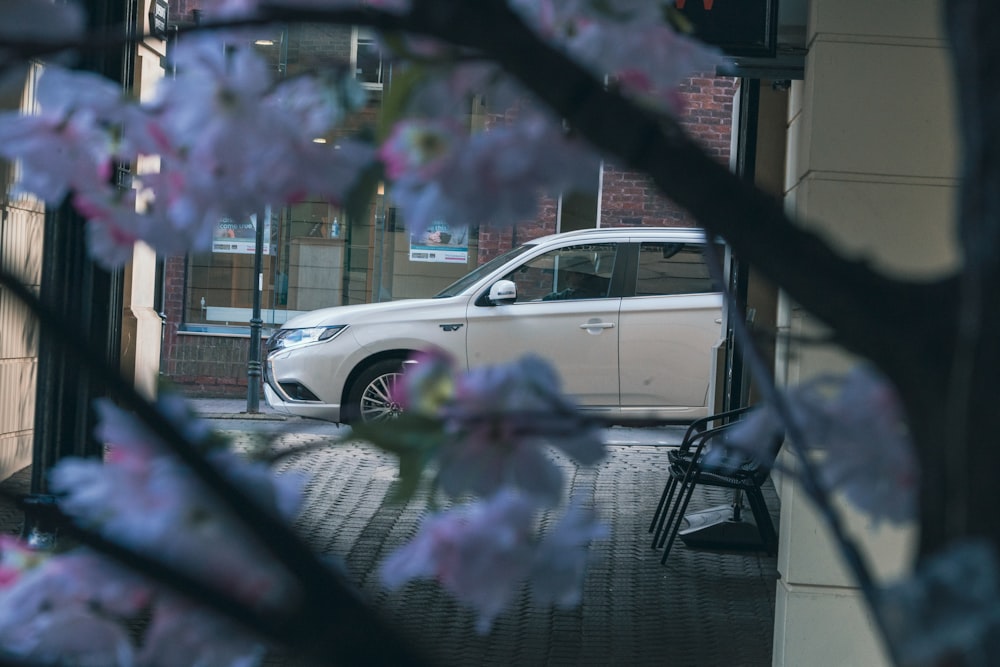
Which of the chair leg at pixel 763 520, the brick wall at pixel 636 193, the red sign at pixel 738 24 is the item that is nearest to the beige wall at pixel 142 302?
the chair leg at pixel 763 520

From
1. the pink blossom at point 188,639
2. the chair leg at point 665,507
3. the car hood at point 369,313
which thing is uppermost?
the pink blossom at point 188,639

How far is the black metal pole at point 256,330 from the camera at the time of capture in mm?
12086

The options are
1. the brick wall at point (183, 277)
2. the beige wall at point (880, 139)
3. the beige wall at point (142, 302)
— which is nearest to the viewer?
the beige wall at point (880, 139)

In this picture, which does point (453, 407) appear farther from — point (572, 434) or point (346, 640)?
point (346, 640)

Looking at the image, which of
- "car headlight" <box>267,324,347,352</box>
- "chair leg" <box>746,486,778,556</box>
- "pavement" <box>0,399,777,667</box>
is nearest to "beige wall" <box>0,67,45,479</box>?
"pavement" <box>0,399,777,667</box>

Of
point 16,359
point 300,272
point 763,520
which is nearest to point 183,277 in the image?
point 300,272

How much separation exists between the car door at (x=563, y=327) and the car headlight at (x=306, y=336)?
1.08 metres

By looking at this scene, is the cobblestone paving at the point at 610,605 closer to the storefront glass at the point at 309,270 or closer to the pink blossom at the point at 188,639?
the pink blossom at the point at 188,639

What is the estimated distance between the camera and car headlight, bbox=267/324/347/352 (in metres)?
9.70

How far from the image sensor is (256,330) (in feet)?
41.8

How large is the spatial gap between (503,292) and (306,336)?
5.41 feet

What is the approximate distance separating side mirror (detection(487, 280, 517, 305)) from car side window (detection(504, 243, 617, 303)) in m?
0.17

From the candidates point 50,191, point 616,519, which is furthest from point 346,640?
point 616,519

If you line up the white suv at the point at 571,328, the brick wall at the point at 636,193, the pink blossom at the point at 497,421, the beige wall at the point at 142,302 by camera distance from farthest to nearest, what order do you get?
1. the brick wall at the point at 636,193
2. the white suv at the point at 571,328
3. the beige wall at the point at 142,302
4. the pink blossom at the point at 497,421
